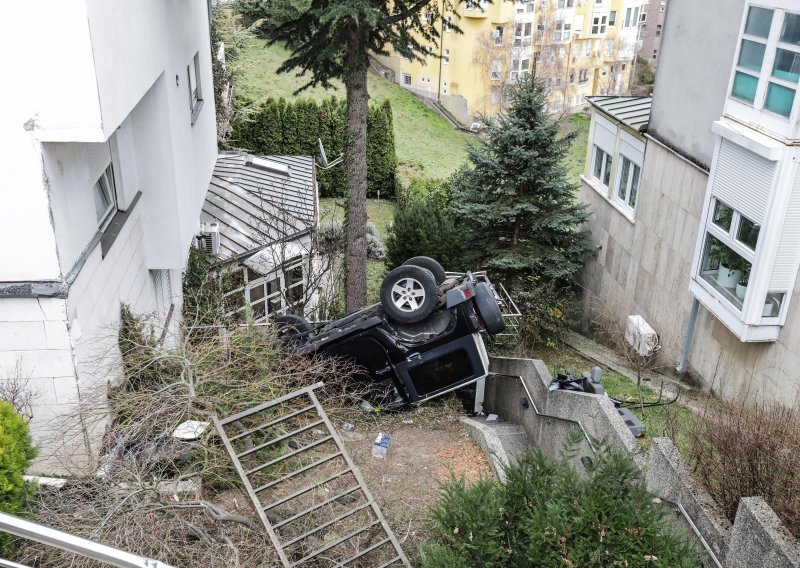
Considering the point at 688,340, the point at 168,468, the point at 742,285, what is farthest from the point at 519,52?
the point at 168,468

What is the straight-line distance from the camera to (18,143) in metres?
6.25

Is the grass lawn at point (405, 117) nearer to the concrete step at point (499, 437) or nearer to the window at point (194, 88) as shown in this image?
the window at point (194, 88)

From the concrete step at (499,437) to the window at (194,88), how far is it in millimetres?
7538

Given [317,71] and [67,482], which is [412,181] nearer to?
[317,71]

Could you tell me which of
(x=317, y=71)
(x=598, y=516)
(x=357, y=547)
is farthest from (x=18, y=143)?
(x=317, y=71)

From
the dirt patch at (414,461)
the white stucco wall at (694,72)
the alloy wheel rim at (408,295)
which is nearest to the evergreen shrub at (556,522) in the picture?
the dirt patch at (414,461)

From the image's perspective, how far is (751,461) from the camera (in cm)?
703

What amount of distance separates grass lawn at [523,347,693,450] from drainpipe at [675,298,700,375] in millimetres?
1001

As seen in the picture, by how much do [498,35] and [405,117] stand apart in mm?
7469

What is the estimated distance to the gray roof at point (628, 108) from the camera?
17766 mm

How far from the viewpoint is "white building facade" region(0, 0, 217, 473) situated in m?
6.15

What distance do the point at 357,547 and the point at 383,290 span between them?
4955mm

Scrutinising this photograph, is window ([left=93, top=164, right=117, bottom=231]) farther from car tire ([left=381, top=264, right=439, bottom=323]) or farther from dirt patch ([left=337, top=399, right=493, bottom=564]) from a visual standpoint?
dirt patch ([left=337, top=399, right=493, bottom=564])

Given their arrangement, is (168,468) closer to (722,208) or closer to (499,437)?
(499,437)
